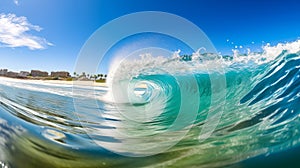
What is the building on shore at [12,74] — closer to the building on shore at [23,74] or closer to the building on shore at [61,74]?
the building on shore at [23,74]

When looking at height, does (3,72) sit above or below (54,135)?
above

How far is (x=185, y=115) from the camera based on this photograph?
49.1 inches

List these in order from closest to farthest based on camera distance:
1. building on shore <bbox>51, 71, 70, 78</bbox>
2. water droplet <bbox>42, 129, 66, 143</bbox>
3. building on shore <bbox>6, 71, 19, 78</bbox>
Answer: building on shore <bbox>51, 71, 70, 78</bbox>, water droplet <bbox>42, 129, 66, 143</bbox>, building on shore <bbox>6, 71, 19, 78</bbox>

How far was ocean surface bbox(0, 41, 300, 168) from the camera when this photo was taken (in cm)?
108

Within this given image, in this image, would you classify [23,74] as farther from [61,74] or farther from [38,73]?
[61,74]

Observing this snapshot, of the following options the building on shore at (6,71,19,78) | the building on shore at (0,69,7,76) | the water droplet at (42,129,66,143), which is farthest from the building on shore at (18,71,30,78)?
the water droplet at (42,129,66,143)

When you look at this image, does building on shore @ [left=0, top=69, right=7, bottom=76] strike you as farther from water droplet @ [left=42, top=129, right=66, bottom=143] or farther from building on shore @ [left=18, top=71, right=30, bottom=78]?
water droplet @ [left=42, top=129, right=66, bottom=143]

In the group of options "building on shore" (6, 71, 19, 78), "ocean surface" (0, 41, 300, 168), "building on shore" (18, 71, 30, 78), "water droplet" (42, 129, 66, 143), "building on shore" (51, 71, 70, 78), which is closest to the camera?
"ocean surface" (0, 41, 300, 168)

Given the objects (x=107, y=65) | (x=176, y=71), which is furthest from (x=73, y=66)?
(x=176, y=71)

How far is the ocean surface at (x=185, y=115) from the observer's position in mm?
1082

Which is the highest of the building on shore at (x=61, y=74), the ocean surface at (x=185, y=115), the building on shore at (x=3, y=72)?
the building on shore at (x=3, y=72)

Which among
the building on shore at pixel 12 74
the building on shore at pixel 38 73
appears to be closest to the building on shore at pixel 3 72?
the building on shore at pixel 12 74

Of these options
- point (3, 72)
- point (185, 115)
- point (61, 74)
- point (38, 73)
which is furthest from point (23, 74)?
point (185, 115)

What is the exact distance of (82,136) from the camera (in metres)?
1.36
